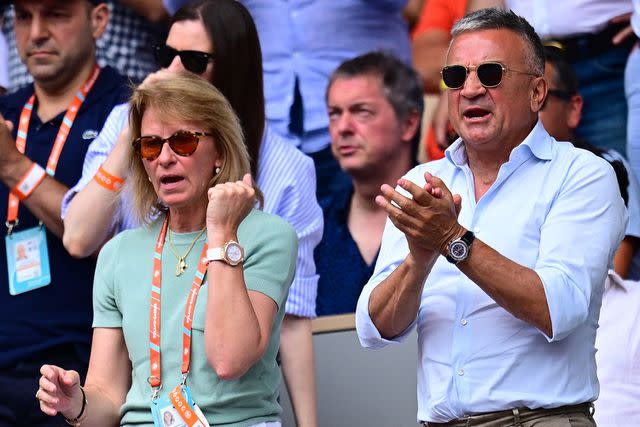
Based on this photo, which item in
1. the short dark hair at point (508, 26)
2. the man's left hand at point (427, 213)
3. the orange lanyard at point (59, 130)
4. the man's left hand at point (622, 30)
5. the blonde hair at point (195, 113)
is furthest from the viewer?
the man's left hand at point (622, 30)

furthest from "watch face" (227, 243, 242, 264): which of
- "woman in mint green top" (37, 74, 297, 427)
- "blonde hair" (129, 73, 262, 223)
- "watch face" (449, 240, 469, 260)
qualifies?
"watch face" (449, 240, 469, 260)

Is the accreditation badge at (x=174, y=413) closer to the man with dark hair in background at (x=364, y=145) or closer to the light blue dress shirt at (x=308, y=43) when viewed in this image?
the man with dark hair in background at (x=364, y=145)

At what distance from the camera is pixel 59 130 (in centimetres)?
473

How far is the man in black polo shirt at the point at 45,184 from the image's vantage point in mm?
4379

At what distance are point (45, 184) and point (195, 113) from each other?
3.04ft

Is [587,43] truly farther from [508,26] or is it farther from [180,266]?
[180,266]

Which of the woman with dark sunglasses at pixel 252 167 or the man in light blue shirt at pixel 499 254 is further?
the woman with dark sunglasses at pixel 252 167

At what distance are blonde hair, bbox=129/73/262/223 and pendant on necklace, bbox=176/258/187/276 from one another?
0.27 metres

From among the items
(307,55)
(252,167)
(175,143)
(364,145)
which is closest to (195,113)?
(175,143)

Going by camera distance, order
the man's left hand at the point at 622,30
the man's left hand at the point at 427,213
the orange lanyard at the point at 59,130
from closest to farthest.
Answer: the man's left hand at the point at 427,213 → the orange lanyard at the point at 59,130 → the man's left hand at the point at 622,30

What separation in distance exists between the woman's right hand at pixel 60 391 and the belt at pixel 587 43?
2746 millimetres

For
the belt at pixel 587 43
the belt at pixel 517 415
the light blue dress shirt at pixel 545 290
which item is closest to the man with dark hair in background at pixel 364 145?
the belt at pixel 587 43

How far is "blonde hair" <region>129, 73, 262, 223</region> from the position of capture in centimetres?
384

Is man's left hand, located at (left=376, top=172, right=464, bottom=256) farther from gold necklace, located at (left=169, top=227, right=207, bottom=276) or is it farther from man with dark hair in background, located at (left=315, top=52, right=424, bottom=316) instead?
man with dark hair in background, located at (left=315, top=52, right=424, bottom=316)
